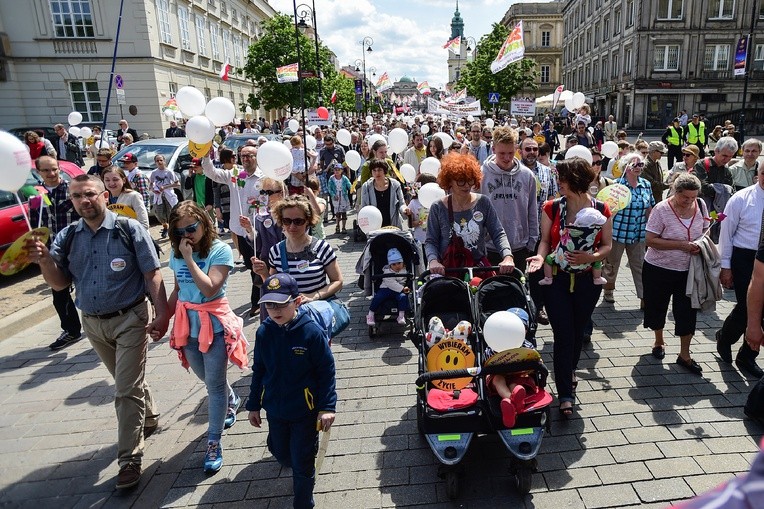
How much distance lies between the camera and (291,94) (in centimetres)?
3198

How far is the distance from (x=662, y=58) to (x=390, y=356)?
4611 cm

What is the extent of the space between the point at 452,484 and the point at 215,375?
183 centimetres

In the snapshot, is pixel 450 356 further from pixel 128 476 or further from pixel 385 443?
pixel 128 476

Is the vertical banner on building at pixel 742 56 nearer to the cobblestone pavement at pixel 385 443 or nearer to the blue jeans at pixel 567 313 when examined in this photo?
the cobblestone pavement at pixel 385 443

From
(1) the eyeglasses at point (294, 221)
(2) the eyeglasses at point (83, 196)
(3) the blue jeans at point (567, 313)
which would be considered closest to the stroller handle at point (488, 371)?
(3) the blue jeans at point (567, 313)

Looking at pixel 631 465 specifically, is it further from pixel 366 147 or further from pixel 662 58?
pixel 662 58

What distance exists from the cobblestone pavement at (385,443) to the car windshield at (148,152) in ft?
25.1

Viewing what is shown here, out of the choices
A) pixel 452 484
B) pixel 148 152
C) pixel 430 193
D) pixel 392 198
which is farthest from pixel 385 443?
pixel 148 152

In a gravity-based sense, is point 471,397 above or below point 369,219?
below

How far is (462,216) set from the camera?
174 inches

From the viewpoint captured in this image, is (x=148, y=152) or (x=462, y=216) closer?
(x=462, y=216)

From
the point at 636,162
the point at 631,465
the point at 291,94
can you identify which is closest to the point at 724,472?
the point at 631,465

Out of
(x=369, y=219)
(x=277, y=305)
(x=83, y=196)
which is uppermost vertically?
(x=83, y=196)

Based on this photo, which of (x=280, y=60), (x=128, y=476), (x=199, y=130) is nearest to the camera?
(x=128, y=476)
